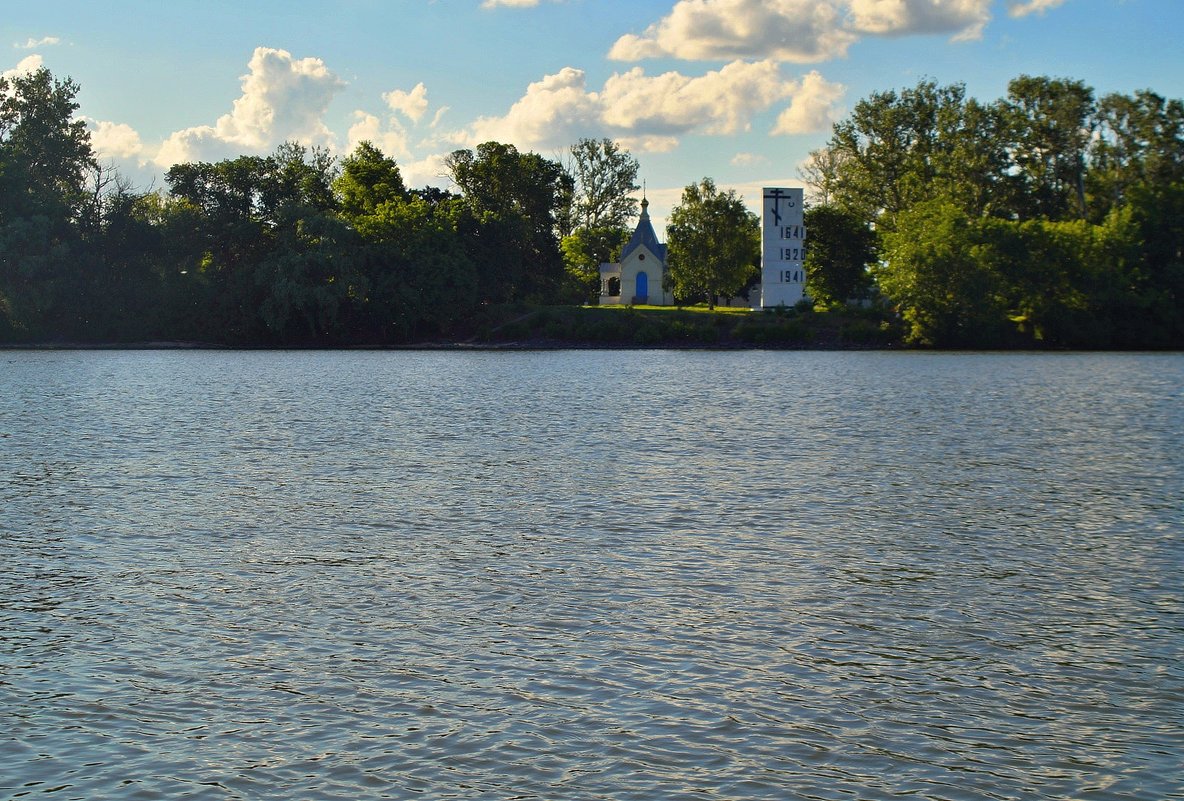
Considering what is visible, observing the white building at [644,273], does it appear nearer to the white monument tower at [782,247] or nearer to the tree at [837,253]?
the white monument tower at [782,247]

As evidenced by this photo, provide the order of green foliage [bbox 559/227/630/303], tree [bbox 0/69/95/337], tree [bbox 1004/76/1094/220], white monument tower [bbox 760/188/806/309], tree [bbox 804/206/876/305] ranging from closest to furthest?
tree [bbox 0/69/95/337] < tree [bbox 1004/76/1094/220] < white monument tower [bbox 760/188/806/309] < tree [bbox 804/206/876/305] < green foliage [bbox 559/227/630/303]

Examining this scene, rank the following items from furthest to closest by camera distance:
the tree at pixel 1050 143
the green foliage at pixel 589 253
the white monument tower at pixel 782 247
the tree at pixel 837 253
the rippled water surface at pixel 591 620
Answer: the green foliage at pixel 589 253 → the tree at pixel 837 253 → the white monument tower at pixel 782 247 → the tree at pixel 1050 143 → the rippled water surface at pixel 591 620

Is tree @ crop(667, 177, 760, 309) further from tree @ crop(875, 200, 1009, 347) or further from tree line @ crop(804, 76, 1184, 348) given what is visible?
tree @ crop(875, 200, 1009, 347)

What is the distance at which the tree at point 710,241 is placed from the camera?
12544 centimetres

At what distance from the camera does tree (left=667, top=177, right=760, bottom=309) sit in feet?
412

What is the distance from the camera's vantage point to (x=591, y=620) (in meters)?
13.8

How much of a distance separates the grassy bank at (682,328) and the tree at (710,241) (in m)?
12.7

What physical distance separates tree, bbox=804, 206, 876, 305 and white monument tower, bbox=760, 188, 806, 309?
1.69m

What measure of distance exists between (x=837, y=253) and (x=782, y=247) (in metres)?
5.59

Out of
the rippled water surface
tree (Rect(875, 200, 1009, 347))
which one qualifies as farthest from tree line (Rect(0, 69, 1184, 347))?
the rippled water surface

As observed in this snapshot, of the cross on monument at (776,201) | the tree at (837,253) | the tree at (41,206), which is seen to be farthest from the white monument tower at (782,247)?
the tree at (41,206)

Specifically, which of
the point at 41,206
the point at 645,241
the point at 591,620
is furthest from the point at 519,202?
the point at 591,620

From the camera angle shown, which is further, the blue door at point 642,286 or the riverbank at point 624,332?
the blue door at point 642,286

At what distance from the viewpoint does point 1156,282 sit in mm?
101750
